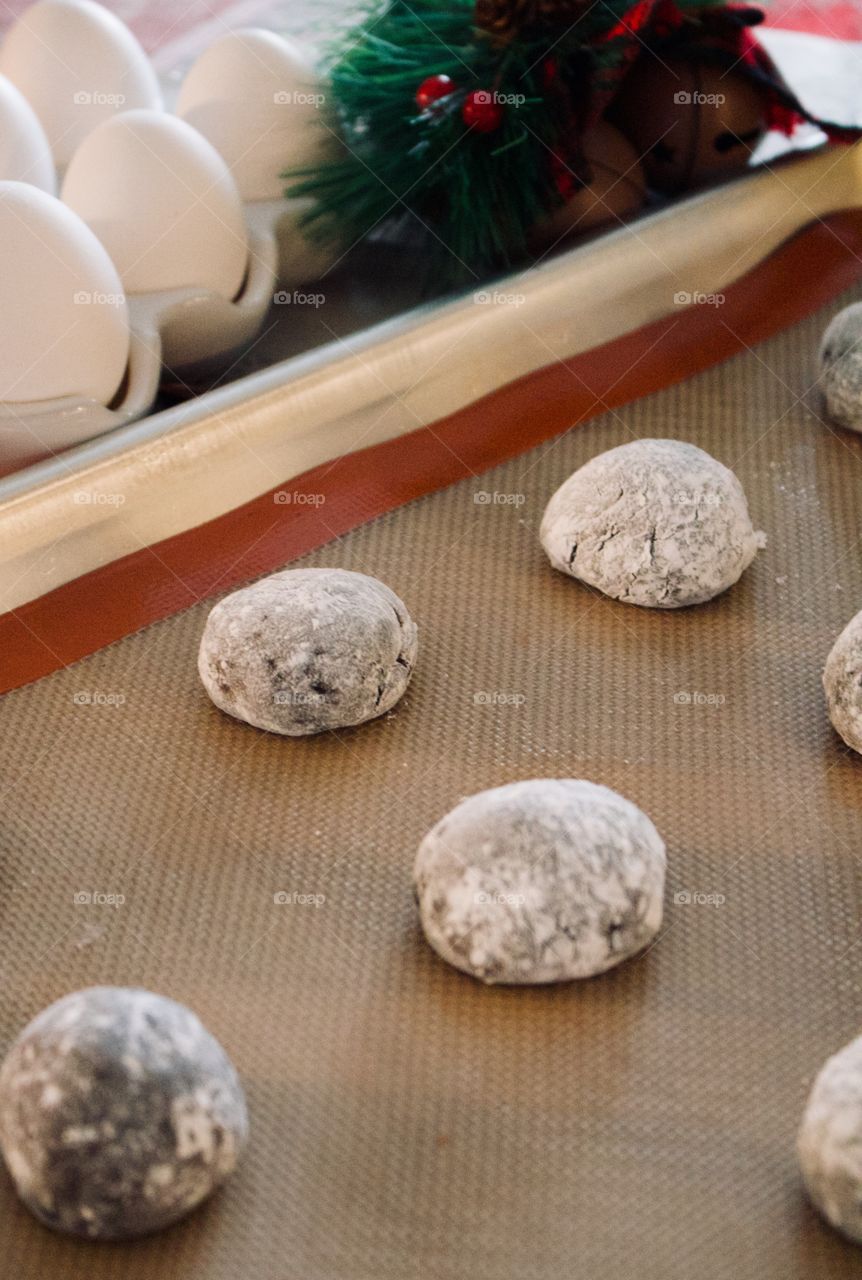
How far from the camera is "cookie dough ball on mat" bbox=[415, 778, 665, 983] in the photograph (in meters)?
0.89

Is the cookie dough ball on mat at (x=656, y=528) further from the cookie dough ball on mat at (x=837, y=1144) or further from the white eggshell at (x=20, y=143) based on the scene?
the white eggshell at (x=20, y=143)

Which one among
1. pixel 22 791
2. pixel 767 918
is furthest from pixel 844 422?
pixel 22 791

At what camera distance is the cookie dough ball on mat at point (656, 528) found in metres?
1.17

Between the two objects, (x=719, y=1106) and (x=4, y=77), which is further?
(x=4, y=77)

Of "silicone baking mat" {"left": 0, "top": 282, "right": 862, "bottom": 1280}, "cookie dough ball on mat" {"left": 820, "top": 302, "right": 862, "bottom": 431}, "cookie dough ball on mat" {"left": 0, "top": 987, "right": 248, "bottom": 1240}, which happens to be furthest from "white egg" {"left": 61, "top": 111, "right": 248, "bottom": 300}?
"cookie dough ball on mat" {"left": 0, "top": 987, "right": 248, "bottom": 1240}

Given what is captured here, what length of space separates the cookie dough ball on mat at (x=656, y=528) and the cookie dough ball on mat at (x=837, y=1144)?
18.8 inches

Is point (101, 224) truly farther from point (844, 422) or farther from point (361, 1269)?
point (361, 1269)

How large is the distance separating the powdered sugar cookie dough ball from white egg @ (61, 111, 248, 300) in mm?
682

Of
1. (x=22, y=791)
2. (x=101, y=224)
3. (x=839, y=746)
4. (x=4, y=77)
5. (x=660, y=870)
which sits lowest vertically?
(x=839, y=746)

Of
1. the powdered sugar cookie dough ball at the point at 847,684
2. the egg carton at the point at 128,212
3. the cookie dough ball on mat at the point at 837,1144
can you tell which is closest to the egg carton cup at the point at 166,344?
the egg carton at the point at 128,212

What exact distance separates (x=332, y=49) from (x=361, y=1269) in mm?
1140

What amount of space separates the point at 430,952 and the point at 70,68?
99cm

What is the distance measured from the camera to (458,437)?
1359 millimetres

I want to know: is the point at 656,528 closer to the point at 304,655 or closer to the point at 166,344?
the point at 304,655
